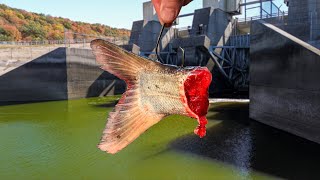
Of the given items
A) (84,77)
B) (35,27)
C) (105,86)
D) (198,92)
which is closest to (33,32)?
(35,27)

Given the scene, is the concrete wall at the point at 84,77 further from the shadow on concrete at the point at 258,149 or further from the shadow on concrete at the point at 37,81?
the shadow on concrete at the point at 258,149

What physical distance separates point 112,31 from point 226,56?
182ft

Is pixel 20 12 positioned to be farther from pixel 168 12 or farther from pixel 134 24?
pixel 168 12

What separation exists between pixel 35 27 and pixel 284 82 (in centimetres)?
5366

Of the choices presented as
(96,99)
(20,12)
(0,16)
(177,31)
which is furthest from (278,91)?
(20,12)

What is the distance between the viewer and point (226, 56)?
2902 cm

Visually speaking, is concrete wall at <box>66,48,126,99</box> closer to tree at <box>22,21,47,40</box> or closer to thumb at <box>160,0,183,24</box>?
thumb at <box>160,0,183,24</box>

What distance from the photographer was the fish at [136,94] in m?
1.24

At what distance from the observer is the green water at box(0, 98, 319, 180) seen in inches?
357

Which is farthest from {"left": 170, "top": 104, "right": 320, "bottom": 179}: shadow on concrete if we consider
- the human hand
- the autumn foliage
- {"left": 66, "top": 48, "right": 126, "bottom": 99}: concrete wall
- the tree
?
the tree

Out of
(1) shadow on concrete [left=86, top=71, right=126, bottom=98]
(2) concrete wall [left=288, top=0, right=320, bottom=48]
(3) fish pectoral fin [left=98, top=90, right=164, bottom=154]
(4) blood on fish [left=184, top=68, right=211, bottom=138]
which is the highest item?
(2) concrete wall [left=288, top=0, right=320, bottom=48]

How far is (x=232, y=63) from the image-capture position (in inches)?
1134

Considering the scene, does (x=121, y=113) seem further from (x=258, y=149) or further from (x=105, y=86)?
(x=105, y=86)

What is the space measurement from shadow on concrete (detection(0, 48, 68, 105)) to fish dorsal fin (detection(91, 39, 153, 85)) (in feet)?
77.1
